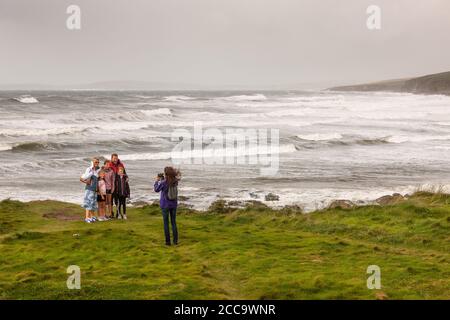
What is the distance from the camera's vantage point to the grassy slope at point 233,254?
10.9 meters

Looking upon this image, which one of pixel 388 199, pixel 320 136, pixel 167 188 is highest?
pixel 167 188

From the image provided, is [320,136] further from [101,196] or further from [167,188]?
[167,188]

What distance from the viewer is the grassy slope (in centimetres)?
1095

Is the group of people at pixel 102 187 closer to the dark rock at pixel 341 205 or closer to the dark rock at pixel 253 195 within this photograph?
the dark rock at pixel 341 205

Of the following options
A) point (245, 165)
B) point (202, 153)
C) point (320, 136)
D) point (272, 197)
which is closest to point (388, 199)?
point (272, 197)

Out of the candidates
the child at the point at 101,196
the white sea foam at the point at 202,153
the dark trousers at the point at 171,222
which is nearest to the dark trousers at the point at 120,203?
the child at the point at 101,196

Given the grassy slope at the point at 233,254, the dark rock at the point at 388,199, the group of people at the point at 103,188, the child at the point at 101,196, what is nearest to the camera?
the grassy slope at the point at 233,254

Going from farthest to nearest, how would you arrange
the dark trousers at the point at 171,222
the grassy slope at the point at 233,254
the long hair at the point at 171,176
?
the dark trousers at the point at 171,222 → the long hair at the point at 171,176 → the grassy slope at the point at 233,254

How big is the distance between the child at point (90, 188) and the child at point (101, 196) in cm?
16

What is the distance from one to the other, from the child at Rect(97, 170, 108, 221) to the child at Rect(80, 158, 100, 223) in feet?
0.53

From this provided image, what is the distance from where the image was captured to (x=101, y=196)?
18.7m

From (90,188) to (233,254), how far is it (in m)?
6.28

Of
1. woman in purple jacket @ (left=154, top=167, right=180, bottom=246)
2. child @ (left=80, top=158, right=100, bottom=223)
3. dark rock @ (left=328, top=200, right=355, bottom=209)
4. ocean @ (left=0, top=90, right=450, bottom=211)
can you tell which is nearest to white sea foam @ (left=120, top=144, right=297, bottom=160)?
ocean @ (left=0, top=90, right=450, bottom=211)

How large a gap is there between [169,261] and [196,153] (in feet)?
95.5
